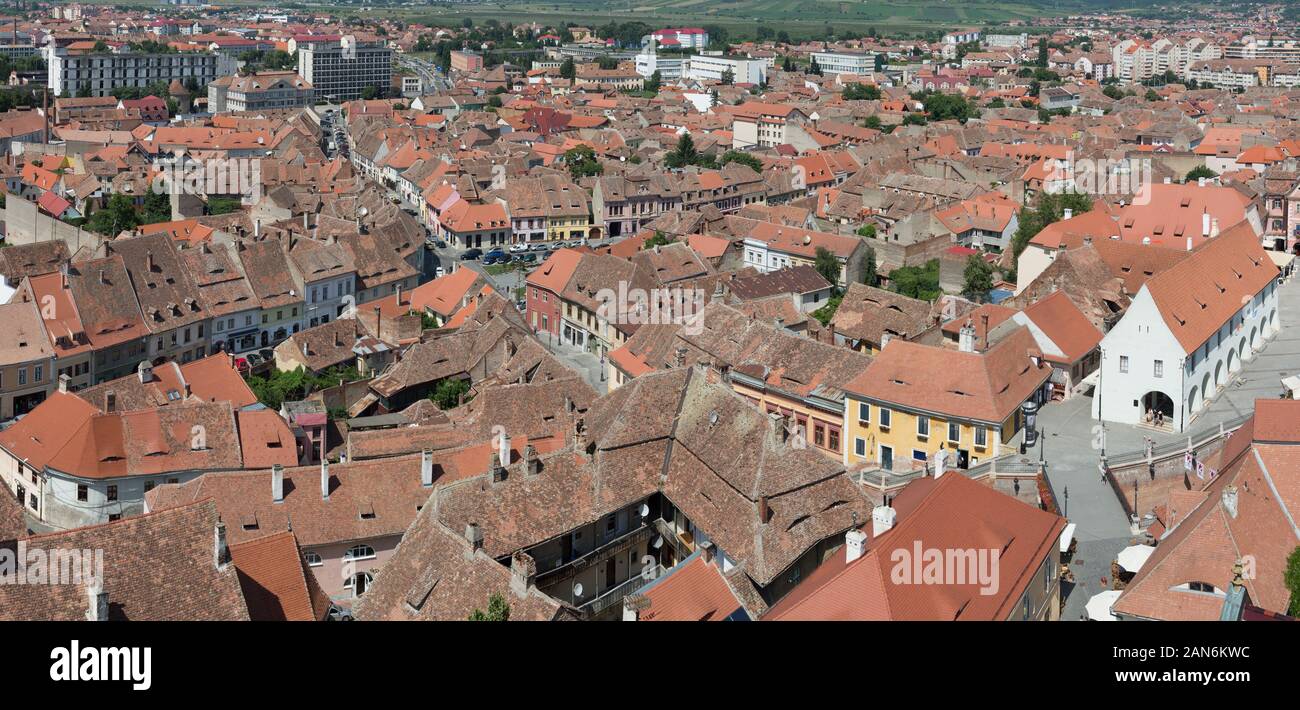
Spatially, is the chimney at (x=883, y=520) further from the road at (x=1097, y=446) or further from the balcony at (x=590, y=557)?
the balcony at (x=590, y=557)

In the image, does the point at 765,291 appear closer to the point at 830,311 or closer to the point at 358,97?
the point at 830,311

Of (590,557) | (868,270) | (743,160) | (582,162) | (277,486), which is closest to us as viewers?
(590,557)

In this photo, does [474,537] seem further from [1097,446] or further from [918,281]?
[918,281]

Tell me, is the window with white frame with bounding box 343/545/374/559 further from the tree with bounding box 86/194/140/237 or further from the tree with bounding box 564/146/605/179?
the tree with bounding box 564/146/605/179

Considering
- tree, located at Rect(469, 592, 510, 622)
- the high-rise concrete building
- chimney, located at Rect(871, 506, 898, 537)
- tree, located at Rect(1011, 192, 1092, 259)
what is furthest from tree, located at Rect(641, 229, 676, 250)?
the high-rise concrete building

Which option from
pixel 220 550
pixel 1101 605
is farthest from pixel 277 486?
pixel 1101 605

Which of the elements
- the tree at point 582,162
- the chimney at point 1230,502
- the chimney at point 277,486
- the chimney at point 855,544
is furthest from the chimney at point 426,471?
the tree at point 582,162

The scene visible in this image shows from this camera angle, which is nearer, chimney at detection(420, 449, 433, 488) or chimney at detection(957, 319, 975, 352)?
chimney at detection(420, 449, 433, 488)
